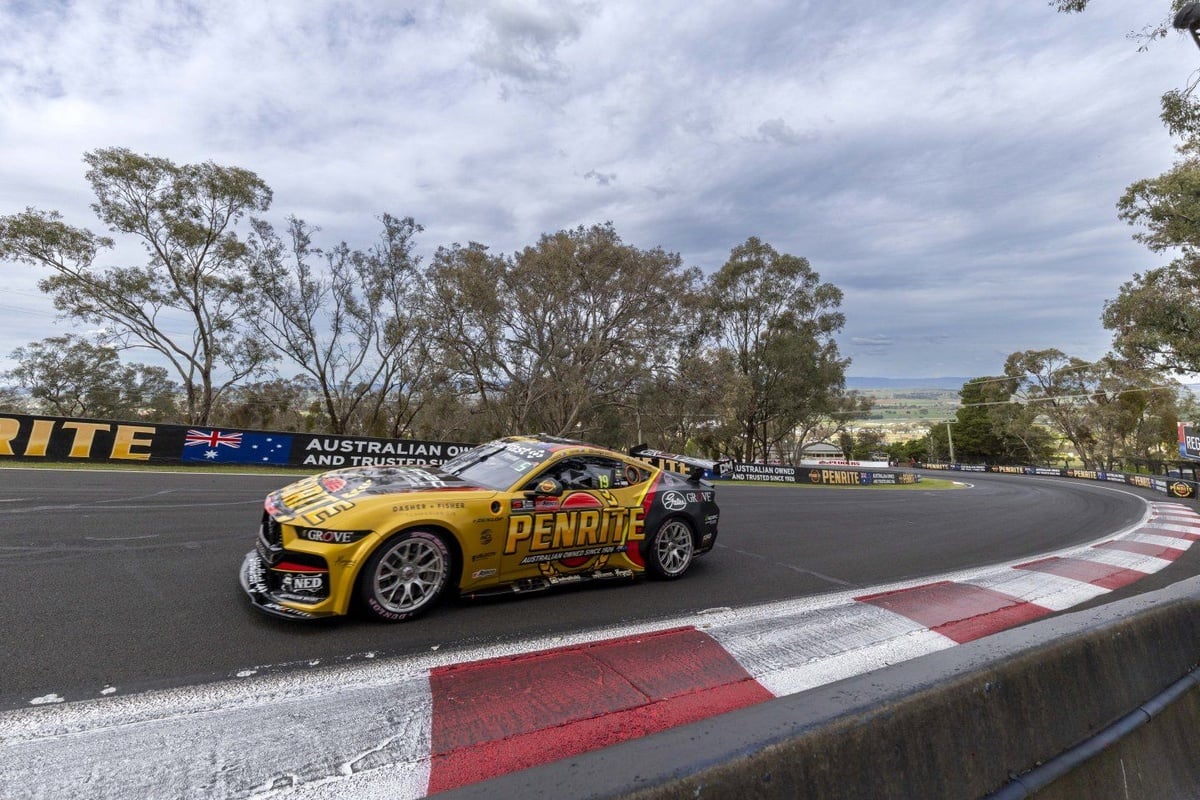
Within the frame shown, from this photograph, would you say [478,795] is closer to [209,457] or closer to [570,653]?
[570,653]

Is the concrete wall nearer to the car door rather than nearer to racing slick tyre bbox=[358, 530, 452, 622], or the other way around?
racing slick tyre bbox=[358, 530, 452, 622]

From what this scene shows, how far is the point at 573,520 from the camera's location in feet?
15.8

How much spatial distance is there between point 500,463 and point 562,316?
22.2m

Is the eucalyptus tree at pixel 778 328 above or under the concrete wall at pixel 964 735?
above

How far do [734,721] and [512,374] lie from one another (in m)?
26.6

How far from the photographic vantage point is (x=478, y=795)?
1.35 metres

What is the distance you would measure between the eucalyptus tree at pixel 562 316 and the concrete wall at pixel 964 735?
77.6 feet

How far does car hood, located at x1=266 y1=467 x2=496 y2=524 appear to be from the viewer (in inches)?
150

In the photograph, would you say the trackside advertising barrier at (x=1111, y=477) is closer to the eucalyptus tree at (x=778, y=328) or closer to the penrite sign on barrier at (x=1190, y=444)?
the penrite sign on barrier at (x=1190, y=444)

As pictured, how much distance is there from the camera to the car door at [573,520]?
4.52 metres

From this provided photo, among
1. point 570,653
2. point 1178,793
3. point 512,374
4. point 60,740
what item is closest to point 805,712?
point 1178,793

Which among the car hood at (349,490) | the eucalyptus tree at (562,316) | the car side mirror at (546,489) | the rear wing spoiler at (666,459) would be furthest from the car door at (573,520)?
the eucalyptus tree at (562,316)

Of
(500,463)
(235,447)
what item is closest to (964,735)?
(500,463)

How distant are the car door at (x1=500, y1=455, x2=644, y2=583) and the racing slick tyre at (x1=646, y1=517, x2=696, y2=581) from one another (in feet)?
0.92
